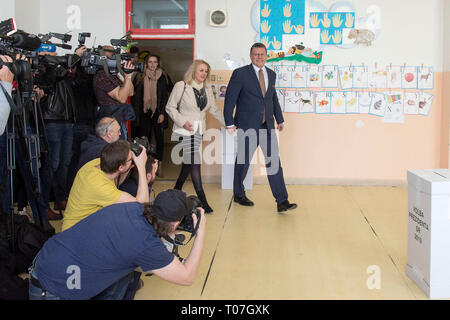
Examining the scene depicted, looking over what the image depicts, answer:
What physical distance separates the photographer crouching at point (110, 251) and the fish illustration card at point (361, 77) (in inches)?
160

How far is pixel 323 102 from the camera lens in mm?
5809

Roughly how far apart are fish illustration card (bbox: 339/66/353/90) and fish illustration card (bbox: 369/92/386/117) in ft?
0.98

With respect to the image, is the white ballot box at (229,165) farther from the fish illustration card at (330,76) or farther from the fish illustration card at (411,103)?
the fish illustration card at (411,103)

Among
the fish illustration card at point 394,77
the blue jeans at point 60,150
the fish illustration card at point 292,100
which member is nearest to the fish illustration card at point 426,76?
the fish illustration card at point 394,77

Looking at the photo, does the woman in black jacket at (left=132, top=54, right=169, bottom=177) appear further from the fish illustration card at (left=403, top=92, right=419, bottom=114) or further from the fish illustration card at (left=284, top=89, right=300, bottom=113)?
the fish illustration card at (left=403, top=92, right=419, bottom=114)

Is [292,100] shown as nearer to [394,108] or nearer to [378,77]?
[378,77]

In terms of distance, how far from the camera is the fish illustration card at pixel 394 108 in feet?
18.7

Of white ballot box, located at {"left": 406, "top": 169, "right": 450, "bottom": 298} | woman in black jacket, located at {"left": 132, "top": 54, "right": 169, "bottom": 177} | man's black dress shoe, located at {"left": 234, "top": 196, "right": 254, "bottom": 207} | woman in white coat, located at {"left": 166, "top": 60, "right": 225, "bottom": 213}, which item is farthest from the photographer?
woman in black jacket, located at {"left": 132, "top": 54, "right": 169, "bottom": 177}

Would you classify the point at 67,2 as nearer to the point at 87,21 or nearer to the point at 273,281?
the point at 87,21

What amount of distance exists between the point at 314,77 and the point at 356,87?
0.48m

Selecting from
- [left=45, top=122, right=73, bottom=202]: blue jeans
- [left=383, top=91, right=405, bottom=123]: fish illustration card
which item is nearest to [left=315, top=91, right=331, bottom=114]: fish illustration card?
[left=383, top=91, right=405, bottom=123]: fish illustration card

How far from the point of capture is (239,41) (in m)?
5.80

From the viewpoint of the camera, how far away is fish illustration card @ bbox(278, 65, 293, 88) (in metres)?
5.77
